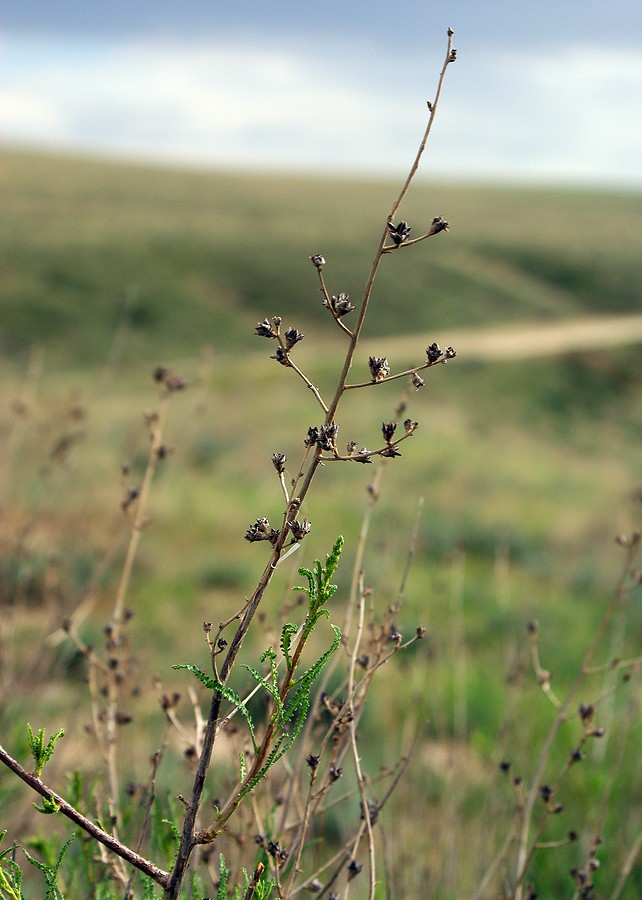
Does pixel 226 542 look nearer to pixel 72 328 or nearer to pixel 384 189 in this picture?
pixel 72 328

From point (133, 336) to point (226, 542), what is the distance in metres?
29.7

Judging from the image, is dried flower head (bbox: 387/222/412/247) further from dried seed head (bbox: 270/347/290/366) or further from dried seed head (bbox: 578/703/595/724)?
dried seed head (bbox: 578/703/595/724)

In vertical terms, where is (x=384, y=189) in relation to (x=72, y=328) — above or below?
above

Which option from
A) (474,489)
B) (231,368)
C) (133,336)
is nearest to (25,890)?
(474,489)

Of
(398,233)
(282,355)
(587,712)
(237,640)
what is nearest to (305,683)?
(237,640)

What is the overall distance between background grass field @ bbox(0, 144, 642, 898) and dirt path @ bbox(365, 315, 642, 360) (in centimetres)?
64

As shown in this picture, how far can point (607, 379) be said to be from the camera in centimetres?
3266

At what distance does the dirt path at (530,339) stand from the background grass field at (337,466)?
64 centimetres

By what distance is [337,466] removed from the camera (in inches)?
569

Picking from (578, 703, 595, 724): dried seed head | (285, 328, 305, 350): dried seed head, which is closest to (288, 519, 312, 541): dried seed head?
(285, 328, 305, 350): dried seed head

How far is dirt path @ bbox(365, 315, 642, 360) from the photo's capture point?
3347cm

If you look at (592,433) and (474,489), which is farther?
(592,433)

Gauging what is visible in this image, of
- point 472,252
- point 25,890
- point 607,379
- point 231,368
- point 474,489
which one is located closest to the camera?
point 25,890

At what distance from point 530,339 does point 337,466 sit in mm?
25840
